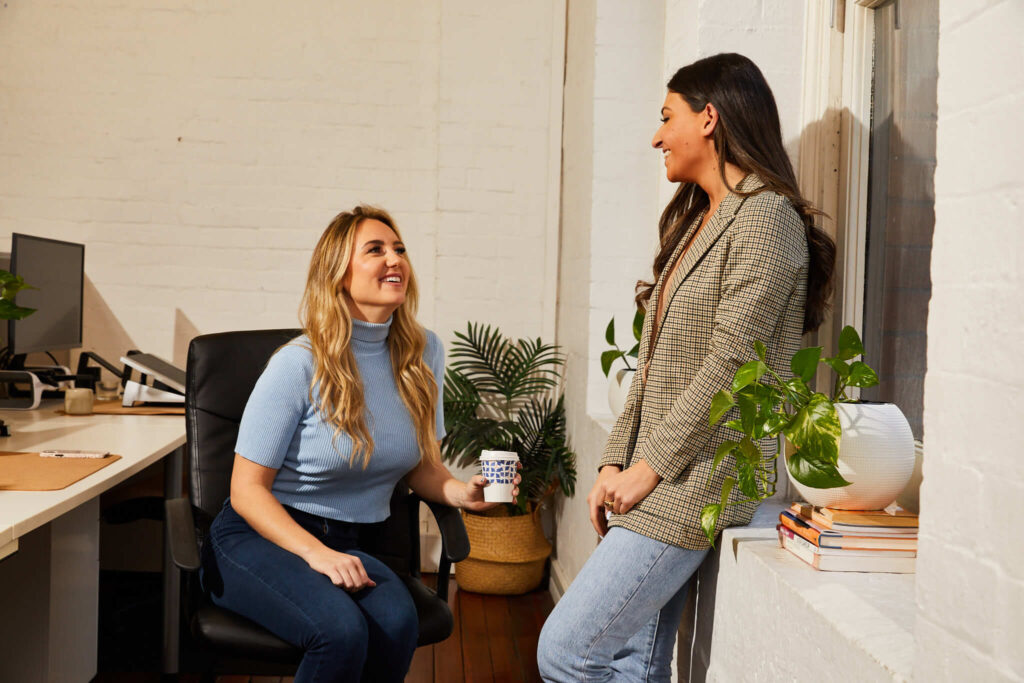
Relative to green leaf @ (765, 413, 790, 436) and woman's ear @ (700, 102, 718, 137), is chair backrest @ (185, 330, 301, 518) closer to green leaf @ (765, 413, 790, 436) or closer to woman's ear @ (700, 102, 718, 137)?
woman's ear @ (700, 102, 718, 137)

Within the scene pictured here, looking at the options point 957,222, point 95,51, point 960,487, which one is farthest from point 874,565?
point 95,51

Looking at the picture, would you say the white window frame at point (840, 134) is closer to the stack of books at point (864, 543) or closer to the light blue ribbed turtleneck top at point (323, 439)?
the stack of books at point (864, 543)

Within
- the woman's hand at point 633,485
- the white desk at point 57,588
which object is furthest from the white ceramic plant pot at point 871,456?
the white desk at point 57,588

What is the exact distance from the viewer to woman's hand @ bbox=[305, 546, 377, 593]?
178 cm

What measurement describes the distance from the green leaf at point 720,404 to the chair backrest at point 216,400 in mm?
1243

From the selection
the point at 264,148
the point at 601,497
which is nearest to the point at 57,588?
the point at 601,497

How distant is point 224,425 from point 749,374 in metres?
1.37

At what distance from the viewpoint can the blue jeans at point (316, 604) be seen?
5.58ft

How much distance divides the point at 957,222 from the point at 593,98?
7.50 feet

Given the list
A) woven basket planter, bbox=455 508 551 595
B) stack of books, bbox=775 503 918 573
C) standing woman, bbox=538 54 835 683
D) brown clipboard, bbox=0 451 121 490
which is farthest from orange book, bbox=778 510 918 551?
woven basket planter, bbox=455 508 551 595

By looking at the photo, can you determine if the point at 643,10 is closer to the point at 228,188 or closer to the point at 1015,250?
the point at 228,188

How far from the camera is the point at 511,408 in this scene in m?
3.91

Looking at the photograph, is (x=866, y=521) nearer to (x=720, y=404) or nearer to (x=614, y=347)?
(x=720, y=404)

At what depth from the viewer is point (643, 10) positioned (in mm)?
3100
